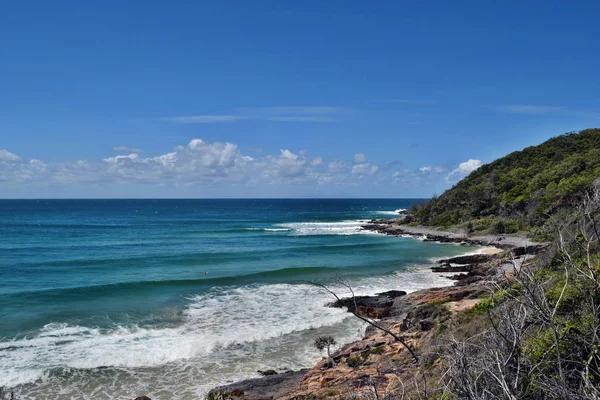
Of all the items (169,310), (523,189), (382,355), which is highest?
(523,189)

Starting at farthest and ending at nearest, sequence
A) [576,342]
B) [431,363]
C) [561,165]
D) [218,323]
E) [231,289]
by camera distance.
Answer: [561,165], [231,289], [218,323], [431,363], [576,342]

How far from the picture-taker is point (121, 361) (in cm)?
1712

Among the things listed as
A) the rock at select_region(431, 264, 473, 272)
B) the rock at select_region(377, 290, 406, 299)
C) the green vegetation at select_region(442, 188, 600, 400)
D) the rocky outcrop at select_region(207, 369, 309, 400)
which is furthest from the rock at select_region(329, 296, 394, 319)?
the green vegetation at select_region(442, 188, 600, 400)

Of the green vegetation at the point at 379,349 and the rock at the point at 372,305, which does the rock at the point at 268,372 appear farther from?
the rock at the point at 372,305

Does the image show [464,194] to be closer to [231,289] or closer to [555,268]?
[231,289]

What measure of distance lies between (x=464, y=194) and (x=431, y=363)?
60757 mm

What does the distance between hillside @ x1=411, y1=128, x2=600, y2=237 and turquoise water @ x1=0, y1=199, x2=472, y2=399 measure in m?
11.4

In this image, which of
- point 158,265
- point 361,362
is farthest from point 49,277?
point 361,362

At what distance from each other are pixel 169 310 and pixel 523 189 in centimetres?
5229

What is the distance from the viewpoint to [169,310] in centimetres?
2439

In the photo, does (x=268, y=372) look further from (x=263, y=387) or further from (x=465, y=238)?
(x=465, y=238)

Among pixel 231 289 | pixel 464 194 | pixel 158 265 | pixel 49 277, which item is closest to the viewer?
pixel 231 289

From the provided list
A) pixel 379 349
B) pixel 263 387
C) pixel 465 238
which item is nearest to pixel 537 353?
pixel 379 349

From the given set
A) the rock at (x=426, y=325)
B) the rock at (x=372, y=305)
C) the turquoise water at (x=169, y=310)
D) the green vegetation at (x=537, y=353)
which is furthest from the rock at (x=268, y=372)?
the green vegetation at (x=537, y=353)
